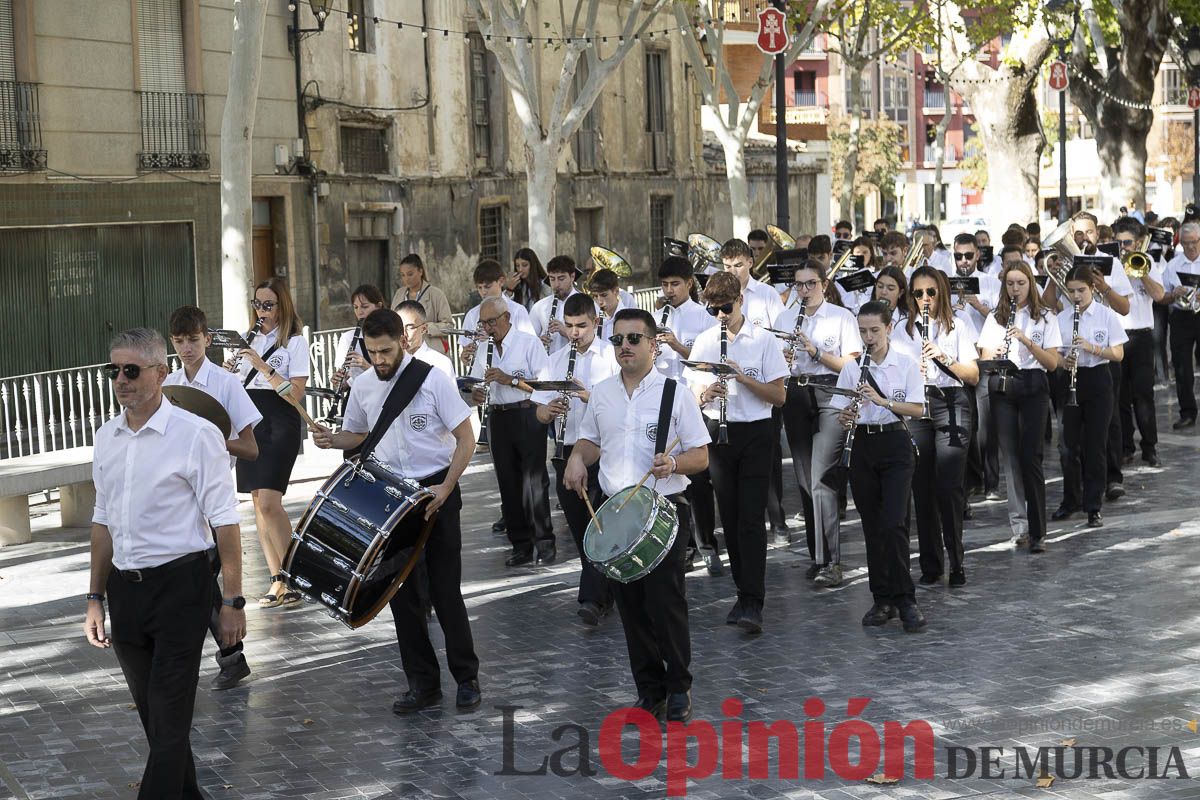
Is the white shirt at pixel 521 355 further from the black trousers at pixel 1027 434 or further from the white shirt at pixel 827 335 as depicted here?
the black trousers at pixel 1027 434

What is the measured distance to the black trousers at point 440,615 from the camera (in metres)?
7.93

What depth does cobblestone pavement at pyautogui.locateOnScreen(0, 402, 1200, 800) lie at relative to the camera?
22.7 ft

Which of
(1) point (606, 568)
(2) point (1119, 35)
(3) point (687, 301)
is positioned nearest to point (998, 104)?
(2) point (1119, 35)

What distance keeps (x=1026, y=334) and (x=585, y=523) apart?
333 centimetres

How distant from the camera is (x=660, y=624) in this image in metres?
7.58

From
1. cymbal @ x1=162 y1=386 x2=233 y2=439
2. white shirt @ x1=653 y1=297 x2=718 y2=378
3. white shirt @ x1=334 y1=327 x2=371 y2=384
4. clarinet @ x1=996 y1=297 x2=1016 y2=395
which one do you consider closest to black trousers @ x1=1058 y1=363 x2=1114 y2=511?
clarinet @ x1=996 y1=297 x2=1016 y2=395

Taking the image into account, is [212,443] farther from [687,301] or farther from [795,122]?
[795,122]

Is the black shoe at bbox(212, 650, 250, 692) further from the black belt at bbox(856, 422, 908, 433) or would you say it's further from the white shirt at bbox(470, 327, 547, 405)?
the black belt at bbox(856, 422, 908, 433)

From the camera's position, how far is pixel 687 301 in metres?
11.0

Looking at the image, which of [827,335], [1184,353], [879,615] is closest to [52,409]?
[827,335]

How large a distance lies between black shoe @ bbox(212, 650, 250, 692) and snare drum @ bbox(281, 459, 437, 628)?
121 centimetres

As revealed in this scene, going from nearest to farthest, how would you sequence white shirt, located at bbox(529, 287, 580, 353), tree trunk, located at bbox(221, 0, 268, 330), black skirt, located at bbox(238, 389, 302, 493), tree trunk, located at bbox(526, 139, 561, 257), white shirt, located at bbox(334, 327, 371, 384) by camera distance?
1. black skirt, located at bbox(238, 389, 302, 493)
2. white shirt, located at bbox(334, 327, 371, 384)
3. white shirt, located at bbox(529, 287, 580, 353)
4. tree trunk, located at bbox(221, 0, 268, 330)
5. tree trunk, located at bbox(526, 139, 561, 257)

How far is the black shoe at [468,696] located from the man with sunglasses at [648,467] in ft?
2.48

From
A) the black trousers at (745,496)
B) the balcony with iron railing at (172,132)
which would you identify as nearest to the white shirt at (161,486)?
the black trousers at (745,496)
